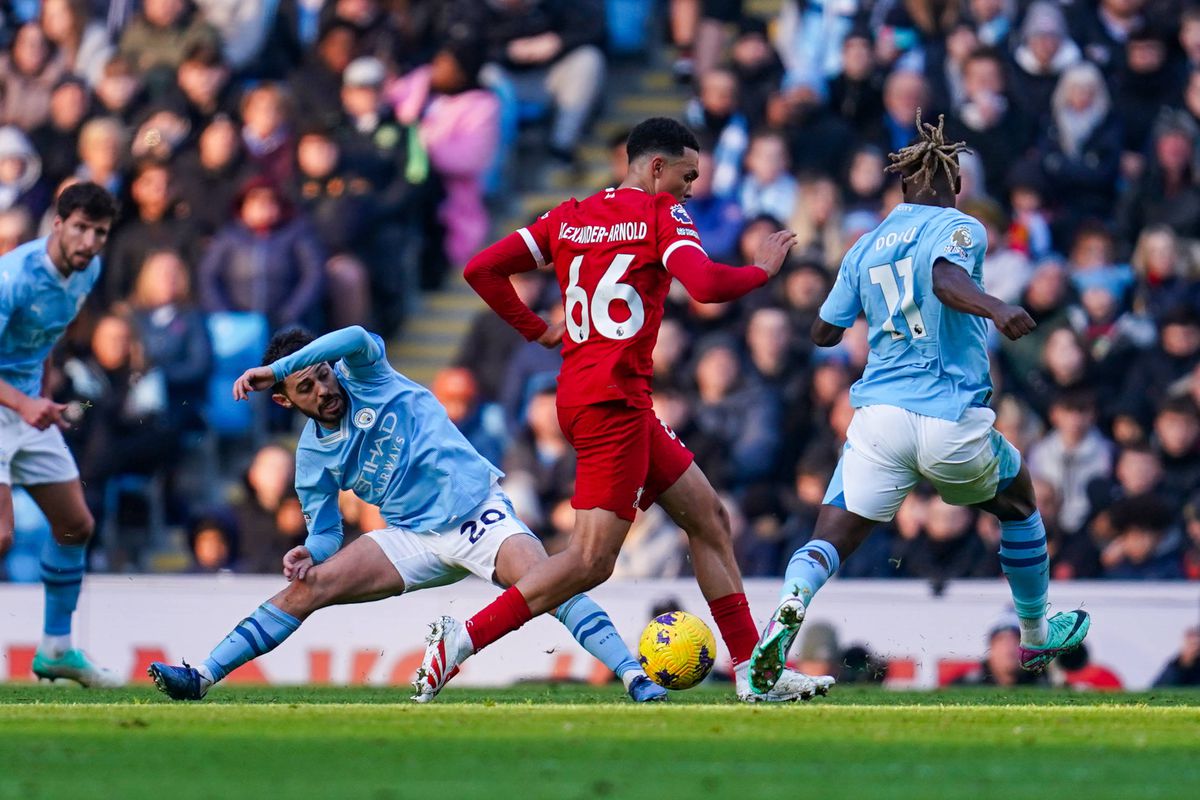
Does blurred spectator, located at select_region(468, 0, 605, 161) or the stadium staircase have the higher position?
blurred spectator, located at select_region(468, 0, 605, 161)

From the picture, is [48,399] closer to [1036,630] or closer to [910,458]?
[910,458]

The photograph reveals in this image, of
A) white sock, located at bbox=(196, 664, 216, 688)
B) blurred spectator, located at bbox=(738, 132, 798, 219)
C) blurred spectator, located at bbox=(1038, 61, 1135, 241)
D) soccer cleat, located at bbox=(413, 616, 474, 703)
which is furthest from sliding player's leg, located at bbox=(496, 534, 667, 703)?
blurred spectator, located at bbox=(1038, 61, 1135, 241)

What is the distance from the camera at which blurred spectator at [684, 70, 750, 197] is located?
15531 mm

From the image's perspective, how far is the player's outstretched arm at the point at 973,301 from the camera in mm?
7766

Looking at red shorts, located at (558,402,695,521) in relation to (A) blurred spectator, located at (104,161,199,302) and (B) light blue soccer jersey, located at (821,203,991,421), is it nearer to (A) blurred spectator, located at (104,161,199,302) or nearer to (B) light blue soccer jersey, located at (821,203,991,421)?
(B) light blue soccer jersey, located at (821,203,991,421)

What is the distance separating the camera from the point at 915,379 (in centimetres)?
865

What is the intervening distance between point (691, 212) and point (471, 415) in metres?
2.26

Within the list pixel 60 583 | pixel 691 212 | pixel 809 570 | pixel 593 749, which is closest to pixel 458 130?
pixel 691 212

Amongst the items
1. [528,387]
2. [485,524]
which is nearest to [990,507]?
[485,524]

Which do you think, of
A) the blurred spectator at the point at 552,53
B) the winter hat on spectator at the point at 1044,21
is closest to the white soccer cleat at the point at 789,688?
the winter hat on spectator at the point at 1044,21

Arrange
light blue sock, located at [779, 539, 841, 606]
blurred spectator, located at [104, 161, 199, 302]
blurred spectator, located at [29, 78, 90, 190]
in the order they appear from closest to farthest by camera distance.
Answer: light blue sock, located at [779, 539, 841, 606], blurred spectator, located at [104, 161, 199, 302], blurred spectator, located at [29, 78, 90, 190]

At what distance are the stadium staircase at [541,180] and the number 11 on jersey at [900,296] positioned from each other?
A: 822cm

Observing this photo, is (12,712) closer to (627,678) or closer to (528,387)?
(627,678)

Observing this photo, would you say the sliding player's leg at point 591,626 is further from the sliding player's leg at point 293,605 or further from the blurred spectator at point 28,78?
the blurred spectator at point 28,78
